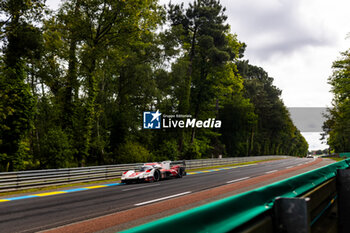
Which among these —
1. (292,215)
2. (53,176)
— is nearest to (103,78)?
(53,176)

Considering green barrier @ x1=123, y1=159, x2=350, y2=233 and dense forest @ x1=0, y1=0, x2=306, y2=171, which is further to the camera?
dense forest @ x1=0, y1=0, x2=306, y2=171

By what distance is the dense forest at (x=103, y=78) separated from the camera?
18.1m

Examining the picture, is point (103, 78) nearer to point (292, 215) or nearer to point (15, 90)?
point (15, 90)

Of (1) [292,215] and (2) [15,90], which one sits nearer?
(1) [292,215]

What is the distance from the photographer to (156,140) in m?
34.2

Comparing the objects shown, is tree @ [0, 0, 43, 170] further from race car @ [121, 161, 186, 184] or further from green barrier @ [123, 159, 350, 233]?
green barrier @ [123, 159, 350, 233]

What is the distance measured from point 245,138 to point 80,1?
46.5m

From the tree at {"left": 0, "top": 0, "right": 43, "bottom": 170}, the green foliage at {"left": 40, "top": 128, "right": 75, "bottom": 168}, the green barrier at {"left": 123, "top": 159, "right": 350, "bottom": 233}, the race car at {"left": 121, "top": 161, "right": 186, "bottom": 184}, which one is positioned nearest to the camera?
the green barrier at {"left": 123, "top": 159, "right": 350, "bottom": 233}

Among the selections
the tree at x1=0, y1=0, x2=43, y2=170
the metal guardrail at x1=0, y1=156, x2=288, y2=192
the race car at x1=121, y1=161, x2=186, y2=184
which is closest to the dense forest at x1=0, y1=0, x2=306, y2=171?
the tree at x1=0, y1=0, x2=43, y2=170

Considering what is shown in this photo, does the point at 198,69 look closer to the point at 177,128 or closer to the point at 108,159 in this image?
the point at 177,128

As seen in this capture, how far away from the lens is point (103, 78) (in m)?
29.2

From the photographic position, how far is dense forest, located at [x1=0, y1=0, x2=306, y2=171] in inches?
714

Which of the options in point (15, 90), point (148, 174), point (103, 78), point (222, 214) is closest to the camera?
point (222, 214)

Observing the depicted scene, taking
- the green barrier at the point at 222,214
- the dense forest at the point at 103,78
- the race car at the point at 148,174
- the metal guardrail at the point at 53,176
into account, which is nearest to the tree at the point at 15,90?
the dense forest at the point at 103,78
